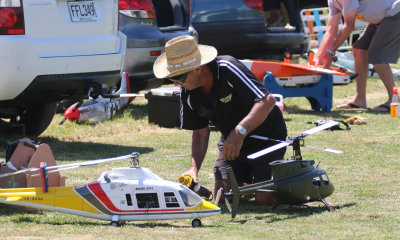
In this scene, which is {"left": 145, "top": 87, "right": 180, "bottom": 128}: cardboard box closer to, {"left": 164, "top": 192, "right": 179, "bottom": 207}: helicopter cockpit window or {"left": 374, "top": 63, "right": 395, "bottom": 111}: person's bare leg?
{"left": 374, "top": 63, "right": 395, "bottom": 111}: person's bare leg

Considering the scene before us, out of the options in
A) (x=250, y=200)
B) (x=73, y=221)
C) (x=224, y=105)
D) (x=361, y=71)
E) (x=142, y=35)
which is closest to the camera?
(x=73, y=221)

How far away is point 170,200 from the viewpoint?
16.5ft

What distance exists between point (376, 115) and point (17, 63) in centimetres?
A: 546

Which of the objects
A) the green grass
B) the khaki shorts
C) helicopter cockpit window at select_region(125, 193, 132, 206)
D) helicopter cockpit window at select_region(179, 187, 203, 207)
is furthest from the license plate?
the khaki shorts

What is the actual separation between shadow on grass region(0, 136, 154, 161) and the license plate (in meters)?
1.32

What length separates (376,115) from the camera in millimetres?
10789

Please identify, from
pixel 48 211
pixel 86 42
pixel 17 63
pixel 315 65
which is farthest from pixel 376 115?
pixel 48 211

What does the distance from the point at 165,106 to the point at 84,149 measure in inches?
65.2

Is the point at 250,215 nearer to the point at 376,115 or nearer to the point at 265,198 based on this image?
the point at 265,198

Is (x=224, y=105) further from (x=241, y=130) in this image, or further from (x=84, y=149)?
(x=84, y=149)

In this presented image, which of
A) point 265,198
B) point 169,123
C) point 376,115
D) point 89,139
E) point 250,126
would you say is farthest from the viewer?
point 376,115

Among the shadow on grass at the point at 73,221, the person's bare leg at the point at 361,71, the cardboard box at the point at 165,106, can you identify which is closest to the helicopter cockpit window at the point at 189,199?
the shadow on grass at the point at 73,221

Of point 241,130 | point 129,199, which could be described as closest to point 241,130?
point 241,130

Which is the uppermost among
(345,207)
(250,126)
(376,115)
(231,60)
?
(231,60)
